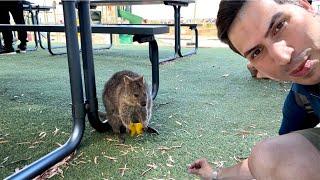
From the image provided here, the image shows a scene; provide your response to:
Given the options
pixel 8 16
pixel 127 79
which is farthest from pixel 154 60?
pixel 8 16

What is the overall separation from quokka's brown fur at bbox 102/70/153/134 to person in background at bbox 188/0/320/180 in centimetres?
100

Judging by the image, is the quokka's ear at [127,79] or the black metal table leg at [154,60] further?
the black metal table leg at [154,60]

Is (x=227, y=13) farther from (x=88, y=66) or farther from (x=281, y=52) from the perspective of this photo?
→ (x=88, y=66)

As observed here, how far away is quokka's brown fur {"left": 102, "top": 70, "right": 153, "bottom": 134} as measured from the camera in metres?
1.95

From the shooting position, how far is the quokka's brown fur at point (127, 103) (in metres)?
1.95

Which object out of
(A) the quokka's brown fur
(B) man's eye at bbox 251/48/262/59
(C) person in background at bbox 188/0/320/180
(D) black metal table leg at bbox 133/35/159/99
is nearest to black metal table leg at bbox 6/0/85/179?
(A) the quokka's brown fur

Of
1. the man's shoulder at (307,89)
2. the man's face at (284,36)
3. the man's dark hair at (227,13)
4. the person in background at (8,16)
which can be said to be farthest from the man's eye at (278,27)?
the person in background at (8,16)

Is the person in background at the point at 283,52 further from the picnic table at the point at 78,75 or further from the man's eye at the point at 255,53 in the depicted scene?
the picnic table at the point at 78,75

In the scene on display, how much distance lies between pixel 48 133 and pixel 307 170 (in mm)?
1372

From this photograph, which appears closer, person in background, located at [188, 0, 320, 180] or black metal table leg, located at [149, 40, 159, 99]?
person in background, located at [188, 0, 320, 180]

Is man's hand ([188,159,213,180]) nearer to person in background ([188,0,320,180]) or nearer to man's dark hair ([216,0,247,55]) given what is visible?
person in background ([188,0,320,180])

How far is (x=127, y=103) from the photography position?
6.59 ft

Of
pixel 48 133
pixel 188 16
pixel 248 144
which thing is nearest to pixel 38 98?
pixel 48 133

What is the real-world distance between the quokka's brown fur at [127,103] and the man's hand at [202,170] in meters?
0.65
